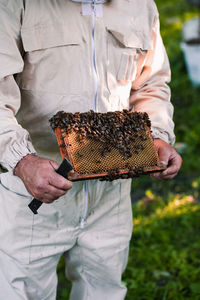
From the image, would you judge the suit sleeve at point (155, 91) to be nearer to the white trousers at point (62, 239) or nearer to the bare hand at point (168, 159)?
the bare hand at point (168, 159)

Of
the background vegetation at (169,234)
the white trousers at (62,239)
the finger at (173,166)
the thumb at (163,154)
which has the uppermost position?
the thumb at (163,154)

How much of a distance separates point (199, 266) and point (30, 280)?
1748mm

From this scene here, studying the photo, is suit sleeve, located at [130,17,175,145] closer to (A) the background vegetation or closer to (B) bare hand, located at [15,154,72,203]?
(B) bare hand, located at [15,154,72,203]

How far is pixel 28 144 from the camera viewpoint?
1777 mm

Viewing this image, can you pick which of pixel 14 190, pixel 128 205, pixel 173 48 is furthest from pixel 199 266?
pixel 173 48

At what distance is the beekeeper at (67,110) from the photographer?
1.81m

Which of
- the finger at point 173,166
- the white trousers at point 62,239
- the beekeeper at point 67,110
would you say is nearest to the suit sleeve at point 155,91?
the beekeeper at point 67,110

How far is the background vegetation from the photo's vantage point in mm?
3162

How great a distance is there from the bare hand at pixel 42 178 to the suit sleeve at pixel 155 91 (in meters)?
0.74

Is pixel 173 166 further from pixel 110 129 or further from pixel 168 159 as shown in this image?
pixel 110 129

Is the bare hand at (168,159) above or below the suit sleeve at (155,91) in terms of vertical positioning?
below

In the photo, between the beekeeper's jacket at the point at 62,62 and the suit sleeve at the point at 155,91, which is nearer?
the beekeeper's jacket at the point at 62,62

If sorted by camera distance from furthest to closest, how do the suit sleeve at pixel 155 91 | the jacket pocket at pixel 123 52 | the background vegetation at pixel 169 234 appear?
1. the background vegetation at pixel 169 234
2. the suit sleeve at pixel 155 91
3. the jacket pocket at pixel 123 52

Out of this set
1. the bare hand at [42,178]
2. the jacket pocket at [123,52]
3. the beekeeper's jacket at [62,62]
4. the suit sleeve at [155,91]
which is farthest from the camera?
the suit sleeve at [155,91]
